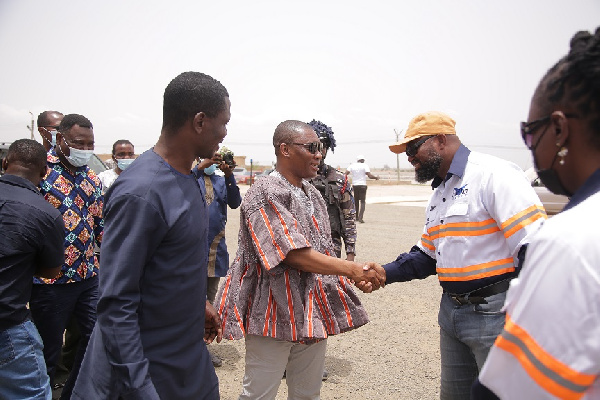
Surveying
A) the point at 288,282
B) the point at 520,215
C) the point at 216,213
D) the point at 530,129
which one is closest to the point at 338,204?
the point at 216,213

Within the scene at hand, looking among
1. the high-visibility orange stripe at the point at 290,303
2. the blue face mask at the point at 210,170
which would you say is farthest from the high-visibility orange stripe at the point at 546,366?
the blue face mask at the point at 210,170

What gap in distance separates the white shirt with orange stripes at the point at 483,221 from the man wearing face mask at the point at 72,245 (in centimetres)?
262

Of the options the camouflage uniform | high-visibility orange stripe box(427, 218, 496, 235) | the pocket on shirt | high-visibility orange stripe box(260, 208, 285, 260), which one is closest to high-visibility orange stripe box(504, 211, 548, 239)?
high-visibility orange stripe box(427, 218, 496, 235)

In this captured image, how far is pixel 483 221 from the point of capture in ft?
8.39

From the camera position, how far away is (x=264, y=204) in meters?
2.85

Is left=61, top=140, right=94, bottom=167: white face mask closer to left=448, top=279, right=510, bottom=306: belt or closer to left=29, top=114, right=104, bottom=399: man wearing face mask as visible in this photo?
left=29, top=114, right=104, bottom=399: man wearing face mask

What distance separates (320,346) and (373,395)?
4.32ft

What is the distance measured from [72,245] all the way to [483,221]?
2.91 m

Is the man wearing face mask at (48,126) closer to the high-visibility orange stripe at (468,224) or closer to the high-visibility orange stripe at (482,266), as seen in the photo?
the high-visibility orange stripe at (468,224)

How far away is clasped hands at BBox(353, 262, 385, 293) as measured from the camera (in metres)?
3.15

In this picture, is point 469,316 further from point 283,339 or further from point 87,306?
point 87,306

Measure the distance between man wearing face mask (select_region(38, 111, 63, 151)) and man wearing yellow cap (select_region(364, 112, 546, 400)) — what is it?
3198 mm

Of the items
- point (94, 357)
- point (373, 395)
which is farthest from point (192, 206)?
point (373, 395)

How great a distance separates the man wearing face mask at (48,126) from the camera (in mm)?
4281
